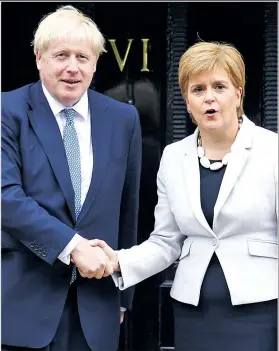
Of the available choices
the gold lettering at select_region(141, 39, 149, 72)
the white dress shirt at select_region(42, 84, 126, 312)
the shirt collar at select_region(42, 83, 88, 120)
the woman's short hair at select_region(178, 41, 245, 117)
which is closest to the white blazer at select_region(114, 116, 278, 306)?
the woman's short hair at select_region(178, 41, 245, 117)

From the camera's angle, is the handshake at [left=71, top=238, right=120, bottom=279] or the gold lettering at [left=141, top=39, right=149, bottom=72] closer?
the handshake at [left=71, top=238, right=120, bottom=279]

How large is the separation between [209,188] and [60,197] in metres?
0.58

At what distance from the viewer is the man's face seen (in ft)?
10.4

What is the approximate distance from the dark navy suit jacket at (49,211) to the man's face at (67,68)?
0.09m

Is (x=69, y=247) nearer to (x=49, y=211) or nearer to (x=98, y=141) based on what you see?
(x=49, y=211)

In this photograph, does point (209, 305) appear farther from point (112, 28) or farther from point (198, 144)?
point (112, 28)

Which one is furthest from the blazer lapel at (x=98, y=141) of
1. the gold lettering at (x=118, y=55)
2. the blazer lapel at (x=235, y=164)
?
the gold lettering at (x=118, y=55)

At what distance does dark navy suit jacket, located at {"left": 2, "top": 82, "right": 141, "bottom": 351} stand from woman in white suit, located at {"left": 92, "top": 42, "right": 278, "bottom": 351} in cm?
18

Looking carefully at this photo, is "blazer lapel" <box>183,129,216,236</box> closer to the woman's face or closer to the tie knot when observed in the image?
the woman's face

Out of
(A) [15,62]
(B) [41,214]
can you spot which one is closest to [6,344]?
(B) [41,214]

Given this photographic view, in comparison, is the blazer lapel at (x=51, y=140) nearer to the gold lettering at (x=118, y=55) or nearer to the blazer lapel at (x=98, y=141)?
the blazer lapel at (x=98, y=141)

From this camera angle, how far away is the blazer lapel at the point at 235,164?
306 cm

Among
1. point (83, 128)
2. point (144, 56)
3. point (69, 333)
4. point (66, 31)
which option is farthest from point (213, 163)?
point (144, 56)

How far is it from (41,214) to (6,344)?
57 centimetres
